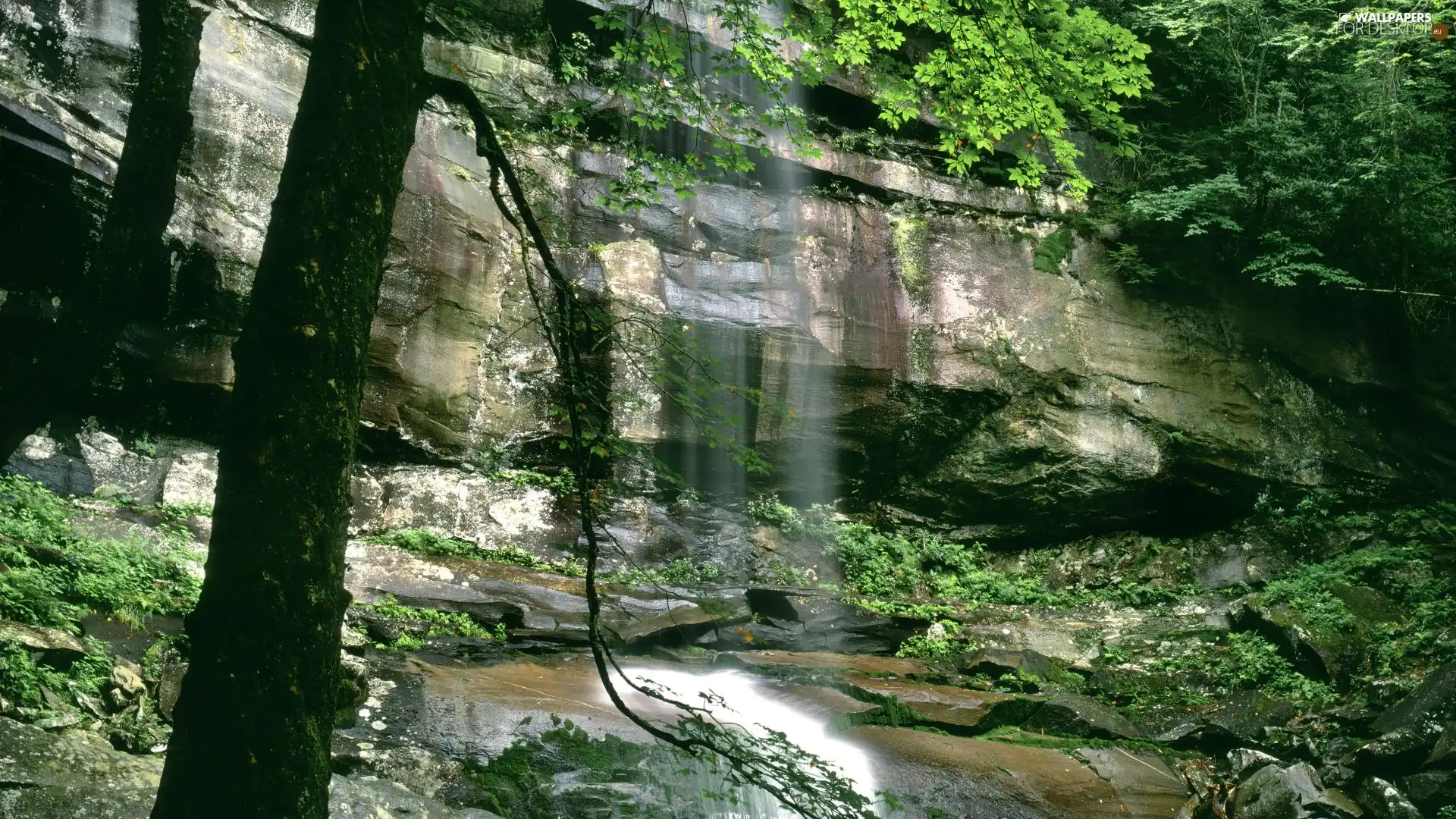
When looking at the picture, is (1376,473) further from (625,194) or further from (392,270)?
(392,270)

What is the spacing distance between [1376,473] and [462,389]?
12906 millimetres

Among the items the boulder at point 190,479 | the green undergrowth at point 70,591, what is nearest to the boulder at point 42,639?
the green undergrowth at point 70,591

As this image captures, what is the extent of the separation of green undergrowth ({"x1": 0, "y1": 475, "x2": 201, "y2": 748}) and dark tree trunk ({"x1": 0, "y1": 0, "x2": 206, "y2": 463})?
1.13 meters

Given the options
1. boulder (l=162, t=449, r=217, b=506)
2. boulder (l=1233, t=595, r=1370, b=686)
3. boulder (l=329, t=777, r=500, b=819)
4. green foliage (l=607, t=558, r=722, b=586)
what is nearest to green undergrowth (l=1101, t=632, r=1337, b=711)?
boulder (l=1233, t=595, r=1370, b=686)

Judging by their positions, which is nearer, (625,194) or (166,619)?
(625,194)

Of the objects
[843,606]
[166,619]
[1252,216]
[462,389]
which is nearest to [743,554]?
[843,606]

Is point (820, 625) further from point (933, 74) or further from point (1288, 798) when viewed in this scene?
point (933, 74)

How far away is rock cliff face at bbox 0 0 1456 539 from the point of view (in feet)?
39.8

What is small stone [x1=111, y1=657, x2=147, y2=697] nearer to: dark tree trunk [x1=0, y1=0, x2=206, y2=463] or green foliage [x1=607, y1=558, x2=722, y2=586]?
dark tree trunk [x1=0, y1=0, x2=206, y2=463]

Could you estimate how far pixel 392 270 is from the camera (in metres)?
11.6

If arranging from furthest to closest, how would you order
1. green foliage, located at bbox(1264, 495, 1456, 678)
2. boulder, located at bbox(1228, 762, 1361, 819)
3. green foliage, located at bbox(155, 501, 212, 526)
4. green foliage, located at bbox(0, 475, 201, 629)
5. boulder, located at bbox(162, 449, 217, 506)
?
boulder, located at bbox(162, 449, 217, 506) < green foliage, located at bbox(1264, 495, 1456, 678) < green foliage, located at bbox(155, 501, 212, 526) < boulder, located at bbox(1228, 762, 1361, 819) < green foliage, located at bbox(0, 475, 201, 629)

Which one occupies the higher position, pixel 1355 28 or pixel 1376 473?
pixel 1355 28

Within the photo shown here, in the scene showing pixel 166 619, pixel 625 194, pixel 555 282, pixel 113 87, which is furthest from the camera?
pixel 113 87

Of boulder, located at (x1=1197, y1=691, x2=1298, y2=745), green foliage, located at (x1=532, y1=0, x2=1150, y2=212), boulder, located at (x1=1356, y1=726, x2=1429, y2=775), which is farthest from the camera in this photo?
boulder, located at (x1=1197, y1=691, x2=1298, y2=745)
